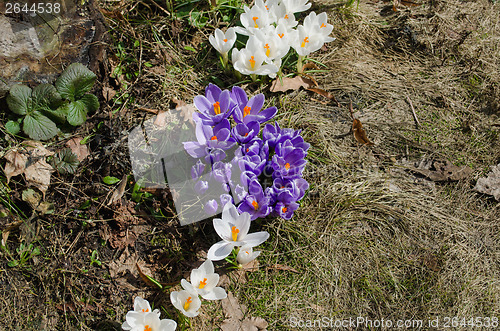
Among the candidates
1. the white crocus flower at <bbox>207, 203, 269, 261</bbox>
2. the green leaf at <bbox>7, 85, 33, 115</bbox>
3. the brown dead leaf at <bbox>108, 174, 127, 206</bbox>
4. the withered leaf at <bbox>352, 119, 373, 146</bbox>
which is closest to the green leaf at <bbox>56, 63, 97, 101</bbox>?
the green leaf at <bbox>7, 85, 33, 115</bbox>

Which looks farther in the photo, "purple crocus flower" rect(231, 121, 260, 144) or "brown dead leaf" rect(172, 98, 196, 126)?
"brown dead leaf" rect(172, 98, 196, 126)

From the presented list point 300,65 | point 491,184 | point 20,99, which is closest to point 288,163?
point 300,65

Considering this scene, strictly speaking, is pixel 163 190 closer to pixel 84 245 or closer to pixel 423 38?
pixel 84 245

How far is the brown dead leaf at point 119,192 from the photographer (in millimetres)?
2289

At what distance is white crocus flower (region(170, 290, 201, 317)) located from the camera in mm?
1911

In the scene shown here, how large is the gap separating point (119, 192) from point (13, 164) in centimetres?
64

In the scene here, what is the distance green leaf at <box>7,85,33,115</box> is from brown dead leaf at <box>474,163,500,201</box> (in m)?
2.95

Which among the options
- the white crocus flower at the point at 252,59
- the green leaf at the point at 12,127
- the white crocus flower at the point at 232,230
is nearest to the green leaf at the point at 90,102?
the green leaf at the point at 12,127

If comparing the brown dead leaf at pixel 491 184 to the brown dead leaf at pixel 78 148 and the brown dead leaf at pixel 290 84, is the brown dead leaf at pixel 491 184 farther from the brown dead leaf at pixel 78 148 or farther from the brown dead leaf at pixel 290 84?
the brown dead leaf at pixel 78 148

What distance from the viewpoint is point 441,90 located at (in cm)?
282

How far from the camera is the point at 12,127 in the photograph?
7.50ft

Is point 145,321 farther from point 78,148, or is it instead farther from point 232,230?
point 78,148

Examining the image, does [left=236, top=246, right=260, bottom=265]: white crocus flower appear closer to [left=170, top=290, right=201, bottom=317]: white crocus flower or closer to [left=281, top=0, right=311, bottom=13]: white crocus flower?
[left=170, top=290, right=201, bottom=317]: white crocus flower

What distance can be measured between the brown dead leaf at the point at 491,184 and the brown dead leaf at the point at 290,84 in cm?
135
